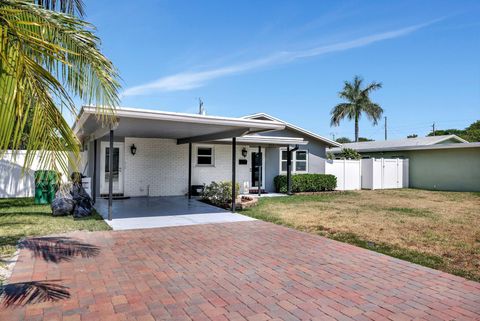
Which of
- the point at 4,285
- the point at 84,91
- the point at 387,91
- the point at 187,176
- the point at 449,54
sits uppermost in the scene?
the point at 387,91

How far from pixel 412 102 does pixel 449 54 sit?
563 inches

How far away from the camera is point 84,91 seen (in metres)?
4.36

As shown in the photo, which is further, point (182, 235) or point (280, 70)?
point (280, 70)

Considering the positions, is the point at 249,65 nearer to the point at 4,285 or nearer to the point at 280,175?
the point at 280,175

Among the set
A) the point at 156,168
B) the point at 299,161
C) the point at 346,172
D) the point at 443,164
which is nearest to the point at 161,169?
the point at 156,168

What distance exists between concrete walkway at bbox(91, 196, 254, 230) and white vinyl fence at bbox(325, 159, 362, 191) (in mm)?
9947

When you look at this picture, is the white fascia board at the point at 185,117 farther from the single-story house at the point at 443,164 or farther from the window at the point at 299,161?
the single-story house at the point at 443,164

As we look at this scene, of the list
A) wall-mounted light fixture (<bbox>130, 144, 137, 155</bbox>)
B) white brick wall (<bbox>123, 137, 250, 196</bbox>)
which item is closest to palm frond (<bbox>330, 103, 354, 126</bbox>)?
white brick wall (<bbox>123, 137, 250, 196</bbox>)

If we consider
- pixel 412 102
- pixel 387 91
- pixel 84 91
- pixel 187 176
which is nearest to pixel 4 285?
pixel 84 91

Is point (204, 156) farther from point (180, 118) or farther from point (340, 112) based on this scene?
point (340, 112)

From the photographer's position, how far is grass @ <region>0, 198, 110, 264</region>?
677 centimetres

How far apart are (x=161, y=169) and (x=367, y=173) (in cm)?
1321

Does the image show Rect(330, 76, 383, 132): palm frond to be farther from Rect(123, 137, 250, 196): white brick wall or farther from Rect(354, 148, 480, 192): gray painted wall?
Rect(123, 137, 250, 196): white brick wall

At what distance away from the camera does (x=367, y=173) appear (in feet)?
71.6
